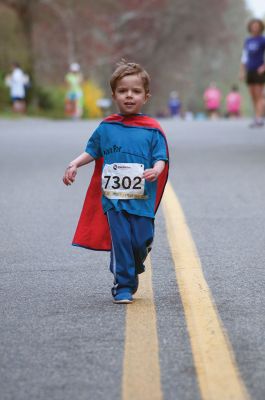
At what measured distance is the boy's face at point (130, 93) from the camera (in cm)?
612

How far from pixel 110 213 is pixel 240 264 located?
1.44 meters

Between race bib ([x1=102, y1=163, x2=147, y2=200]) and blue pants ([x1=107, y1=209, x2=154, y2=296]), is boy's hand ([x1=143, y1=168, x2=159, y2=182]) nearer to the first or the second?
race bib ([x1=102, y1=163, x2=147, y2=200])

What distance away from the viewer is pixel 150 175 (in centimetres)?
598

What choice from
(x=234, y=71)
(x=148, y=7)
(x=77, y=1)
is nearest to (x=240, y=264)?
(x=77, y=1)

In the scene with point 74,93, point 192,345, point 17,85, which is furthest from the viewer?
point 74,93

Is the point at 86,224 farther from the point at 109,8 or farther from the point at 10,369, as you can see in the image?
the point at 109,8

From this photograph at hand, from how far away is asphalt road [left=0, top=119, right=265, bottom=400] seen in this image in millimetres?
4559

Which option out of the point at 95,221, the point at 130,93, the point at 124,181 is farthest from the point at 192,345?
the point at 130,93

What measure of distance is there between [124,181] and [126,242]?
32 cm

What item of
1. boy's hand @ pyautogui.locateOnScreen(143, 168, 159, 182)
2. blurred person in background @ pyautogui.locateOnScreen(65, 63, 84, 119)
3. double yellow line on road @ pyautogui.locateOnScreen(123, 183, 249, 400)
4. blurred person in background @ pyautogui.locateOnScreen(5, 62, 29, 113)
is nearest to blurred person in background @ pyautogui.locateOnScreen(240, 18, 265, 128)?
double yellow line on road @ pyautogui.locateOnScreen(123, 183, 249, 400)

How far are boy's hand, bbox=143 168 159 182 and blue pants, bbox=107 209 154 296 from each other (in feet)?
0.97

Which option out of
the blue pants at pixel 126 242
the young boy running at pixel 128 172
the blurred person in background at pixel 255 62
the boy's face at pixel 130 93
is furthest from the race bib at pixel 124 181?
the blurred person in background at pixel 255 62

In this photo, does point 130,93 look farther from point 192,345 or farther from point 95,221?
point 192,345

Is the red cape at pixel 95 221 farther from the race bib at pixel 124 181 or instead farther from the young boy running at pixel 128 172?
the race bib at pixel 124 181
